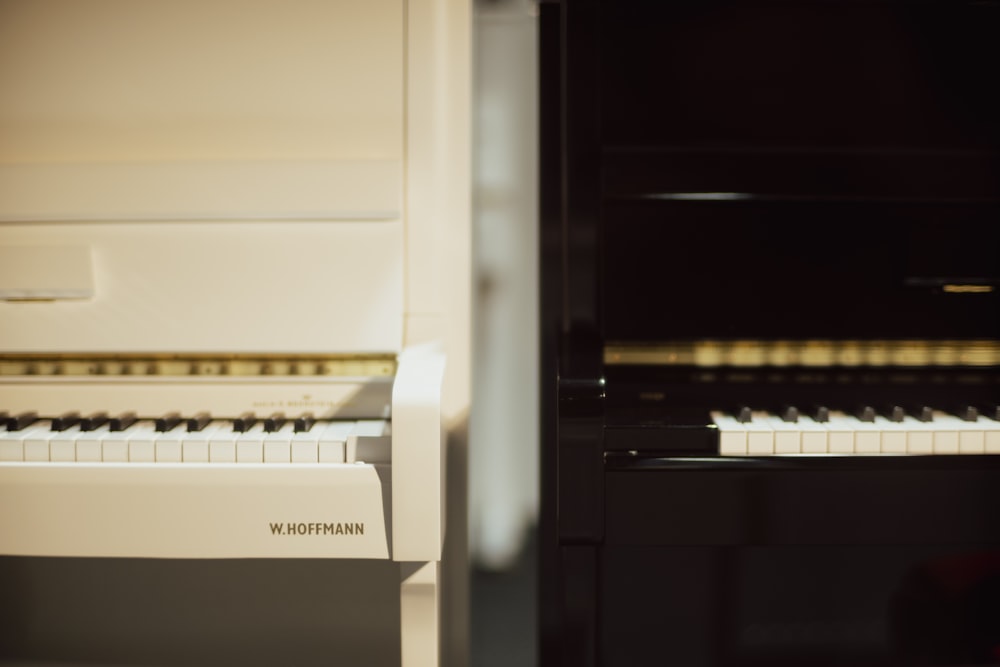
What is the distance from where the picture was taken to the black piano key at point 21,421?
1.02m

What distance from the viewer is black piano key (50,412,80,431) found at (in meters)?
1.00

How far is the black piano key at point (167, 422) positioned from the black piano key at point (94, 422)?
0.27 feet

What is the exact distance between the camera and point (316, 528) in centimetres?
94

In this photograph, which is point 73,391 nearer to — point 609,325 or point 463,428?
point 463,428

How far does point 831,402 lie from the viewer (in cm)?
108

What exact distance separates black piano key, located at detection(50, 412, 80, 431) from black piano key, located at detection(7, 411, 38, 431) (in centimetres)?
4

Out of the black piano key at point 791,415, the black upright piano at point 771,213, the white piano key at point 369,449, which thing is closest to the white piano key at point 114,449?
the white piano key at point 369,449

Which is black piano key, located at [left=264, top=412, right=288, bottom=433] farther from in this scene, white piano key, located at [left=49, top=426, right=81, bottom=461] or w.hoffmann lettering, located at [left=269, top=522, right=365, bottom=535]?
white piano key, located at [left=49, top=426, right=81, bottom=461]

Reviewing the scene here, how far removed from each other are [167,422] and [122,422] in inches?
2.8

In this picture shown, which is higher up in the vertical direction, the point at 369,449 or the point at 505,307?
the point at 505,307

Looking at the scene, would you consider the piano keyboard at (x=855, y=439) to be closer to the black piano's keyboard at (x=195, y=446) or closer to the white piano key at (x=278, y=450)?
the black piano's keyboard at (x=195, y=446)

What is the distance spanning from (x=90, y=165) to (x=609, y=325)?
0.97 meters

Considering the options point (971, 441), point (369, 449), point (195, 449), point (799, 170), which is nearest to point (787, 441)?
point (971, 441)

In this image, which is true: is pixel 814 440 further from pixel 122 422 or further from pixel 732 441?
pixel 122 422
